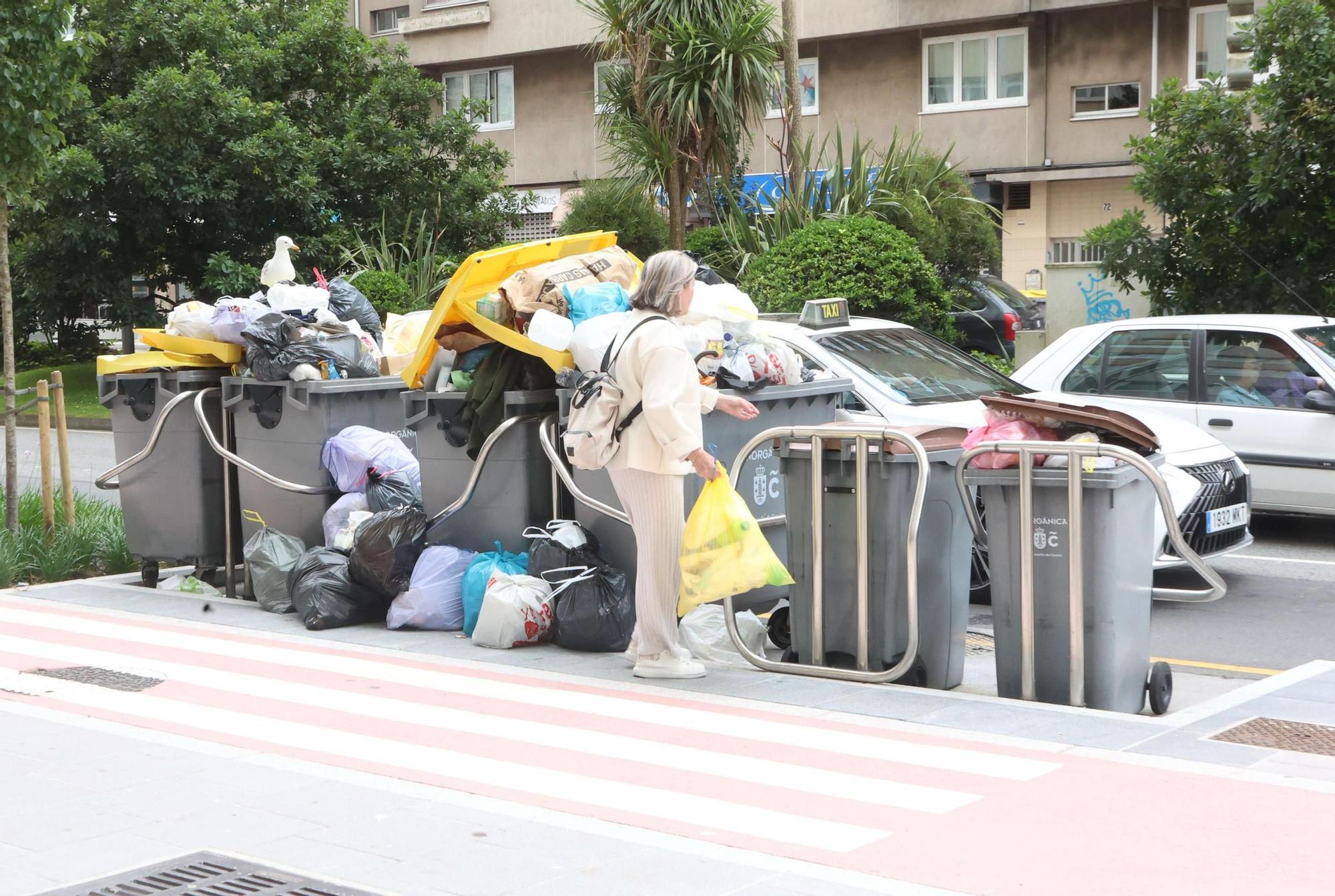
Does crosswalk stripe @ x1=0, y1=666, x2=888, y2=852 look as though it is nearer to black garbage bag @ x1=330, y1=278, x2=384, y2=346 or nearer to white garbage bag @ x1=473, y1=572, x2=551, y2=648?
white garbage bag @ x1=473, y1=572, x2=551, y2=648

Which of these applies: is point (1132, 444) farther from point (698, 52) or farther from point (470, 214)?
point (470, 214)

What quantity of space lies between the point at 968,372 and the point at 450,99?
1016 inches

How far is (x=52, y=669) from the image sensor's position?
22.5ft

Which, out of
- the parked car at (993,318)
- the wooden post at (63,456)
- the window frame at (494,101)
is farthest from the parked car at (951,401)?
the window frame at (494,101)

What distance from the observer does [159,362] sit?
352 inches

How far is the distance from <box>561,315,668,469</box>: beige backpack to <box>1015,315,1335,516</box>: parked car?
483 centimetres

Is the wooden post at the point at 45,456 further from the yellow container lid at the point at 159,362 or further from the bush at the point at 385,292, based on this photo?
the bush at the point at 385,292

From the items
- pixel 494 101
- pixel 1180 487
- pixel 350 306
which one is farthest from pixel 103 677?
pixel 494 101

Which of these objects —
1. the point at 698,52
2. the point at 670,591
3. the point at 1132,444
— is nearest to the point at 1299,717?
the point at 1132,444

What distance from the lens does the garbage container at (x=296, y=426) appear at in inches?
325

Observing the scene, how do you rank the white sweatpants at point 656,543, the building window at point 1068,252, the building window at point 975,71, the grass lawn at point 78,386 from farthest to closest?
the building window at point 1068,252, the building window at point 975,71, the grass lawn at point 78,386, the white sweatpants at point 656,543

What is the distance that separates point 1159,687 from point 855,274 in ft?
28.3

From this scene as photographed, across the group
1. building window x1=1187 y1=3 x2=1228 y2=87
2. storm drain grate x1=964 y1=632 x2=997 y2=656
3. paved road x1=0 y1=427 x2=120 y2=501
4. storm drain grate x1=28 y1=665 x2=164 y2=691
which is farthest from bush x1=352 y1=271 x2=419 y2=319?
building window x1=1187 y1=3 x2=1228 y2=87

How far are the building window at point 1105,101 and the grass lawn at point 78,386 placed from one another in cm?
1718
